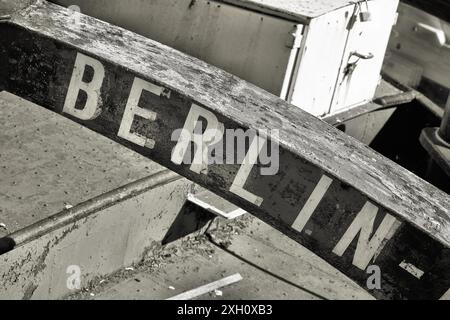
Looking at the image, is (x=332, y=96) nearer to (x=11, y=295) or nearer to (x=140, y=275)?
(x=140, y=275)

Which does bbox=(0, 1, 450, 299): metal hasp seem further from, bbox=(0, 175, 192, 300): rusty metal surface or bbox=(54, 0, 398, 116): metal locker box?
bbox=(54, 0, 398, 116): metal locker box

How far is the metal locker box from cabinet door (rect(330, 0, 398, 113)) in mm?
10

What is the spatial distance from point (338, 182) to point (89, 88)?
72 centimetres

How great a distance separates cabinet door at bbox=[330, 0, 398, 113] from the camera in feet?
18.8

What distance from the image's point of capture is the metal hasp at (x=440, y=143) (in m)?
5.51

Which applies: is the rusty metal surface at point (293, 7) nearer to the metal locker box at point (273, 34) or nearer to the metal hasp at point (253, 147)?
the metal locker box at point (273, 34)

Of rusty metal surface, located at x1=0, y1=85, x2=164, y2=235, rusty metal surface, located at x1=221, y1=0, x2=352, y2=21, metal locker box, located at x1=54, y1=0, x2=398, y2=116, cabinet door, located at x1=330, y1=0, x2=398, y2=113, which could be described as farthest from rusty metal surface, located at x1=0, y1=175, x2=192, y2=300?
cabinet door, located at x1=330, y1=0, x2=398, y2=113

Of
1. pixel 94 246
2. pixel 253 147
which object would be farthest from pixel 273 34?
pixel 253 147

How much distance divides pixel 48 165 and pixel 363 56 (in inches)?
102

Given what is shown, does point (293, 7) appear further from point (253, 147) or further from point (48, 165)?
point (253, 147)

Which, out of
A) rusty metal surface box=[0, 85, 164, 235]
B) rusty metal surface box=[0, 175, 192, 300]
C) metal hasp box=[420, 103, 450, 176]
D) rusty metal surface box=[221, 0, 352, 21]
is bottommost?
rusty metal surface box=[0, 175, 192, 300]

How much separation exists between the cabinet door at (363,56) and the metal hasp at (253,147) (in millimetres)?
3702

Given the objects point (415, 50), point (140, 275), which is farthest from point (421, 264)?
point (415, 50)
